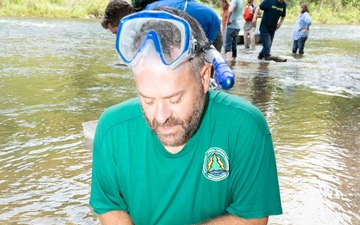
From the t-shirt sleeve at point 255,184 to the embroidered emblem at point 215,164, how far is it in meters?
0.05

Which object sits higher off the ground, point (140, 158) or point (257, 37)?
point (140, 158)

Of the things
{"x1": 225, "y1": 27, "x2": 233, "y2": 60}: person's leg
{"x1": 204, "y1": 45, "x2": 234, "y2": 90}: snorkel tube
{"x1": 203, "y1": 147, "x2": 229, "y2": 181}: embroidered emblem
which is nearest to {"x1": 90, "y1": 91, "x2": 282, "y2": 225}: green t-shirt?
{"x1": 203, "y1": 147, "x2": 229, "y2": 181}: embroidered emblem

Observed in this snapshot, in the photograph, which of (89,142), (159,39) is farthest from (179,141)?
(89,142)

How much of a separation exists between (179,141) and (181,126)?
6 centimetres

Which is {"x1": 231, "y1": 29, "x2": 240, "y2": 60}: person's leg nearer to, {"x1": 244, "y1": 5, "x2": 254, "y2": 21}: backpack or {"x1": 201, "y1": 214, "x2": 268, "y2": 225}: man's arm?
{"x1": 244, "y1": 5, "x2": 254, "y2": 21}: backpack

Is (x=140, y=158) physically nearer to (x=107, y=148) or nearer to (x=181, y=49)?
(x=107, y=148)

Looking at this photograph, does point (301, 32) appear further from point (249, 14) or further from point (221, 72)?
point (221, 72)

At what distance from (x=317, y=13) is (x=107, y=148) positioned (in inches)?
1968

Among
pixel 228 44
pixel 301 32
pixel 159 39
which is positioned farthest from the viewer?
pixel 301 32

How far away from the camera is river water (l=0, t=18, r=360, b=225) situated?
10.3 feet

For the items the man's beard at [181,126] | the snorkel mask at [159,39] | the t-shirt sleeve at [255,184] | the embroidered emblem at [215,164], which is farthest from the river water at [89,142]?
the snorkel mask at [159,39]

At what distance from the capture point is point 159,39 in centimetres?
165

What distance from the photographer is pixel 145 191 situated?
1.79 metres

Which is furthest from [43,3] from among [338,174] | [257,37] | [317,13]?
[338,174]
